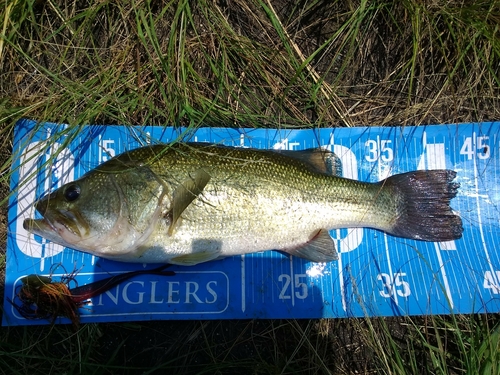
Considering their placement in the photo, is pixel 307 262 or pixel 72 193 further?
pixel 307 262

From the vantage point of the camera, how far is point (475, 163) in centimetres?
287

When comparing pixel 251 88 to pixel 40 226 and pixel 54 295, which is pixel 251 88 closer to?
pixel 40 226

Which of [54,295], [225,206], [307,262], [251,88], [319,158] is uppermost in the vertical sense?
[251,88]

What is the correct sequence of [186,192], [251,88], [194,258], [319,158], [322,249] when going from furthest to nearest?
[251,88] → [319,158] → [322,249] → [194,258] → [186,192]

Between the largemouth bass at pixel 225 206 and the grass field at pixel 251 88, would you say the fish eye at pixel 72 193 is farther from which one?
the grass field at pixel 251 88

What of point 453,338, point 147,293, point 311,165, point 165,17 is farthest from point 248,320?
point 165,17

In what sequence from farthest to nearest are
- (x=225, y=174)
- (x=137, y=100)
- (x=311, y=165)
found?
1. (x=137, y=100)
2. (x=311, y=165)
3. (x=225, y=174)

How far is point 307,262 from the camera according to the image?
107 inches

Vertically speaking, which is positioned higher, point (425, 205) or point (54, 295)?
point (425, 205)

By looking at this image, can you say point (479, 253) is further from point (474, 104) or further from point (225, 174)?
point (225, 174)

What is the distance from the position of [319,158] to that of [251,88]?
80 centimetres

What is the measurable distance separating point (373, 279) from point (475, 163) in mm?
1202

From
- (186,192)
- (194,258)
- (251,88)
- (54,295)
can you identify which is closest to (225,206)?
(186,192)

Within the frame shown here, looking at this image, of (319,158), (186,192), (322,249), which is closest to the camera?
(186,192)
